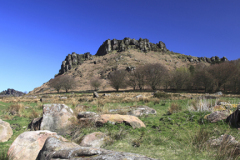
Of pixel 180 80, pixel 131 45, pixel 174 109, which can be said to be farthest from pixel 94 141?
pixel 131 45

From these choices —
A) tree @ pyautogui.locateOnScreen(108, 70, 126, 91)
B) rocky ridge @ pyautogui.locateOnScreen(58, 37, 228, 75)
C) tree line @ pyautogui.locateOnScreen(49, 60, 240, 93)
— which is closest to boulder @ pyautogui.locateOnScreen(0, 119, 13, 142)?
tree line @ pyautogui.locateOnScreen(49, 60, 240, 93)

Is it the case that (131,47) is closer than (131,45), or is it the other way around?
(131,47)

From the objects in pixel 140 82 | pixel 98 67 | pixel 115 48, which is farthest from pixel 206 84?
pixel 115 48

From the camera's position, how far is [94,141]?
5988 mm

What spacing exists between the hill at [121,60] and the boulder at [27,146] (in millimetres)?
70615

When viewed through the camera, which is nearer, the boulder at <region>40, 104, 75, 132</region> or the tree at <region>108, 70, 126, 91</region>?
the boulder at <region>40, 104, 75, 132</region>

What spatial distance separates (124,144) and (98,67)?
351ft

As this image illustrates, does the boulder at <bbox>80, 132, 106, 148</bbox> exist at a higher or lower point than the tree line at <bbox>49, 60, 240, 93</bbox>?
lower

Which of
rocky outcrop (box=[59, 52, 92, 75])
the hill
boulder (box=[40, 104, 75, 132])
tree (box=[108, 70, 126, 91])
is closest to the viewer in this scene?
boulder (box=[40, 104, 75, 132])

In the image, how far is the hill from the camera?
97.1 meters

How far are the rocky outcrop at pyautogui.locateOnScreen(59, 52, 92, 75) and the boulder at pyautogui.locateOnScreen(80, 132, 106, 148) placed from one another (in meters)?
145

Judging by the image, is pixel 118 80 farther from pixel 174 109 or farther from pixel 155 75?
pixel 174 109

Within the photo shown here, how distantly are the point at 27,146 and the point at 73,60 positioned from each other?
5991 inches

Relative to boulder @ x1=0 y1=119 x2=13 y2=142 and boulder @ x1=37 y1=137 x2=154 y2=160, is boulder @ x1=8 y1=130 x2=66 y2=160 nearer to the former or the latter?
boulder @ x1=37 y1=137 x2=154 y2=160
